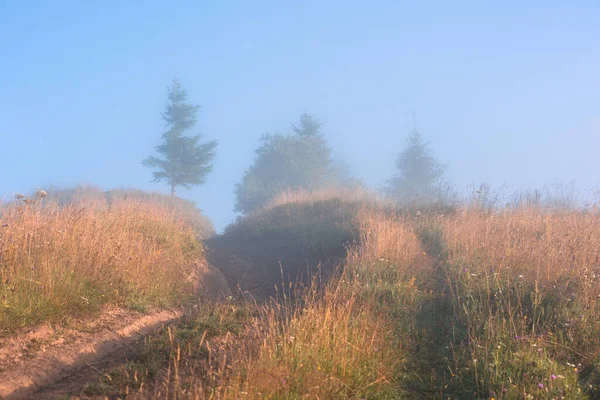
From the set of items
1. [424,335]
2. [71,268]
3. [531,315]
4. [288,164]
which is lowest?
[424,335]

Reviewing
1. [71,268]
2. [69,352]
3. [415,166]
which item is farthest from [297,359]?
[415,166]

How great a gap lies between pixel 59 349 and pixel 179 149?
3356 cm

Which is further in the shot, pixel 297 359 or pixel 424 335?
pixel 424 335

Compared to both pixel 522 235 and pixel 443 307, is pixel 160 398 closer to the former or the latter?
pixel 443 307

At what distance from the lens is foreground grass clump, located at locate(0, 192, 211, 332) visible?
5.58 m

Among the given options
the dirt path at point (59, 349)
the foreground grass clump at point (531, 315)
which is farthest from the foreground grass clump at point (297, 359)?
the dirt path at point (59, 349)

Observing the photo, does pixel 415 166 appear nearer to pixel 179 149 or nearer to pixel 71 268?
pixel 179 149

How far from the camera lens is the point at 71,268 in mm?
6430

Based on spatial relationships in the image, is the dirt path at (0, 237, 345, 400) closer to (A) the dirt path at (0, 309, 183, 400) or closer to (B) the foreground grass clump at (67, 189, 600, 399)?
(A) the dirt path at (0, 309, 183, 400)

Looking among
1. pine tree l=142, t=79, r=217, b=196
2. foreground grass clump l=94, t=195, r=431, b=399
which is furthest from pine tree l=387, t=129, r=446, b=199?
foreground grass clump l=94, t=195, r=431, b=399

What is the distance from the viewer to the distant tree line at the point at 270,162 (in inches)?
1476

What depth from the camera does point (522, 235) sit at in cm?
956

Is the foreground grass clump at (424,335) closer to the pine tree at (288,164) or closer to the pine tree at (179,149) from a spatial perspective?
the pine tree at (179,149)

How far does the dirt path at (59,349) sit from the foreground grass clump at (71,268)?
234 mm
